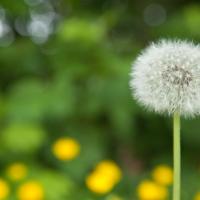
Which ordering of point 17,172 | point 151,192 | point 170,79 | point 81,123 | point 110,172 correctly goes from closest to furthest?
point 170,79 < point 151,192 < point 110,172 < point 17,172 < point 81,123

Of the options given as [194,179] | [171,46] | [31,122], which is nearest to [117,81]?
[31,122]

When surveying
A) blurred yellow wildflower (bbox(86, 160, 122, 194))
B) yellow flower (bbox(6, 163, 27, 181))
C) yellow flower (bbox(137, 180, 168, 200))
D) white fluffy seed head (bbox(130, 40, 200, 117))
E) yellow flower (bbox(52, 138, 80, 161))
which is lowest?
white fluffy seed head (bbox(130, 40, 200, 117))

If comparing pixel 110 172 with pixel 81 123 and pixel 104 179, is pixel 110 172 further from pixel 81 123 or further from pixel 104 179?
pixel 81 123

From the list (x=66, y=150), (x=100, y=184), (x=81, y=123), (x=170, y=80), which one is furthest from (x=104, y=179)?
(x=170, y=80)

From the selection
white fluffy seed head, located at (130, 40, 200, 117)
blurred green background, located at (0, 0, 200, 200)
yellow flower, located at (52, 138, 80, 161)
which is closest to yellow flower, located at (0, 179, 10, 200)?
blurred green background, located at (0, 0, 200, 200)

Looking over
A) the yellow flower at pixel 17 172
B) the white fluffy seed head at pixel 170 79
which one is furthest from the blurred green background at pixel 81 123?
the white fluffy seed head at pixel 170 79

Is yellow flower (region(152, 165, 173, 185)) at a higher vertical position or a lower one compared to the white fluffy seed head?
higher

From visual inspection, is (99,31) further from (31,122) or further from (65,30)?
(31,122)

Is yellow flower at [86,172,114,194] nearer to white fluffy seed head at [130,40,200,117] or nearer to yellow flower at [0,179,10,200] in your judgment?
yellow flower at [0,179,10,200]
